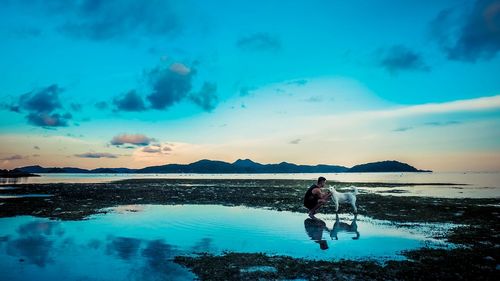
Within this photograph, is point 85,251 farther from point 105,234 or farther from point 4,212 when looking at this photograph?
point 4,212

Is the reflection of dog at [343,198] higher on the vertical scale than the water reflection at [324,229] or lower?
higher

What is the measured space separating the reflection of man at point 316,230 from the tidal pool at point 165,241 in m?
0.04

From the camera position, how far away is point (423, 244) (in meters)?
16.3

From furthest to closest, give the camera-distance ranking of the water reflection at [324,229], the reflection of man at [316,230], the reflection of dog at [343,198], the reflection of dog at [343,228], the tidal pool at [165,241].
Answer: the reflection of dog at [343,198] < the reflection of dog at [343,228] < the water reflection at [324,229] < the reflection of man at [316,230] < the tidal pool at [165,241]

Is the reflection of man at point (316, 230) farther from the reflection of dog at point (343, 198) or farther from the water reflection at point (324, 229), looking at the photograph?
the reflection of dog at point (343, 198)

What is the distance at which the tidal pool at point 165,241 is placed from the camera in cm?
1230

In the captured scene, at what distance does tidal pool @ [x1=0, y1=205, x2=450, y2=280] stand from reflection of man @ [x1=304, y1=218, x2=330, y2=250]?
4cm

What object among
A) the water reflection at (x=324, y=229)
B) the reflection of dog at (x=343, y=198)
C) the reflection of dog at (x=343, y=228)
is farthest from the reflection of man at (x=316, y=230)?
the reflection of dog at (x=343, y=198)

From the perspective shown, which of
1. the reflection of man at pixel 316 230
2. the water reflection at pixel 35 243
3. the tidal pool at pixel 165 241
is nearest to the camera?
the tidal pool at pixel 165 241

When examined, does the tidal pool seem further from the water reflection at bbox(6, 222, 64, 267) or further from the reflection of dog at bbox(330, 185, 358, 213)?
the reflection of dog at bbox(330, 185, 358, 213)

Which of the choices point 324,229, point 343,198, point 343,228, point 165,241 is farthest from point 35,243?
point 343,198

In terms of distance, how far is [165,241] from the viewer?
56.0ft

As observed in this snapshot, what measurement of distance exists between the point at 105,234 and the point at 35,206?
55.2 ft

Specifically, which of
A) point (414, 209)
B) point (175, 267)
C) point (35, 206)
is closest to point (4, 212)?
point (35, 206)
